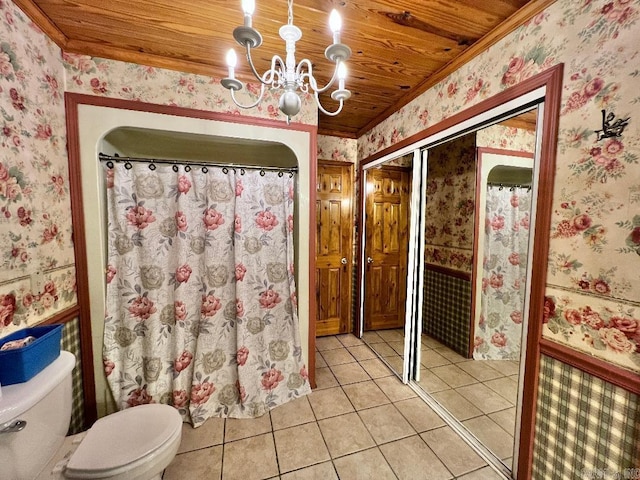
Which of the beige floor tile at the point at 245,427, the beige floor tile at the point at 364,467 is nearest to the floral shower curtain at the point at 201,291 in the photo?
the beige floor tile at the point at 245,427

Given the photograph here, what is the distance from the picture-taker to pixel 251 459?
1.44 meters

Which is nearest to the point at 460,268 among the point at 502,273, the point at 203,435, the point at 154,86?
the point at 502,273

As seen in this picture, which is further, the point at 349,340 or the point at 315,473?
the point at 349,340

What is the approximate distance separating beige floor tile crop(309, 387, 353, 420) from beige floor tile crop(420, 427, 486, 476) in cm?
54

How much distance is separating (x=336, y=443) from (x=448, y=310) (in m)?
1.73

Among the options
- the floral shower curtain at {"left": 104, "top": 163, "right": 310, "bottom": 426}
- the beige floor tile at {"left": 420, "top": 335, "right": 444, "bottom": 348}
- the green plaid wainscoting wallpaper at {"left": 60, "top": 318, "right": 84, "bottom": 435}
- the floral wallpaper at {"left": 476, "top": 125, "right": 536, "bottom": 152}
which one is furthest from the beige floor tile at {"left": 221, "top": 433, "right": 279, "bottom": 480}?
the floral wallpaper at {"left": 476, "top": 125, "right": 536, "bottom": 152}

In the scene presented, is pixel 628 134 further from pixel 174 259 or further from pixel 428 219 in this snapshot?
pixel 174 259

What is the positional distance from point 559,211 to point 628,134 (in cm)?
32

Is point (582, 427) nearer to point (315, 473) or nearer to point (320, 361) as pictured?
point (315, 473)

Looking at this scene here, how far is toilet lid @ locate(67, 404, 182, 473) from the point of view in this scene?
1.00 m

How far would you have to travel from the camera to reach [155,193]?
163 cm

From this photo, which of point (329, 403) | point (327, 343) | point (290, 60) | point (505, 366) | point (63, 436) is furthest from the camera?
point (327, 343)

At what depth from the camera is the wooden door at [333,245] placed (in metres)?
2.88

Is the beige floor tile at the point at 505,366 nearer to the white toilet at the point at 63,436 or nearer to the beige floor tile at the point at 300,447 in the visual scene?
the beige floor tile at the point at 300,447
